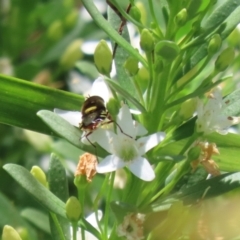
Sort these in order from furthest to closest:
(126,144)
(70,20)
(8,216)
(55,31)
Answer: (70,20), (55,31), (8,216), (126,144)

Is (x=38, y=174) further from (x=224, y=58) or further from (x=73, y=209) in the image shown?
(x=224, y=58)

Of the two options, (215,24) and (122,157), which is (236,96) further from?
(122,157)

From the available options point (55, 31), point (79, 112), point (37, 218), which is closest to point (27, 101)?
point (79, 112)

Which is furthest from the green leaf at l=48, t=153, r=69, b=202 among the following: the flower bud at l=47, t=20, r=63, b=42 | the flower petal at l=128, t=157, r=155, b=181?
the flower bud at l=47, t=20, r=63, b=42

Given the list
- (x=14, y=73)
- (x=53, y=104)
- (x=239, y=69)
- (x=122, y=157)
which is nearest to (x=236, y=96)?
(x=122, y=157)

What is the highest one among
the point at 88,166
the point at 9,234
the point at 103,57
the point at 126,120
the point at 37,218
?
the point at 103,57

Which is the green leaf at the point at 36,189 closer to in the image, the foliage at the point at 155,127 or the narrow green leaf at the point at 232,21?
the foliage at the point at 155,127
